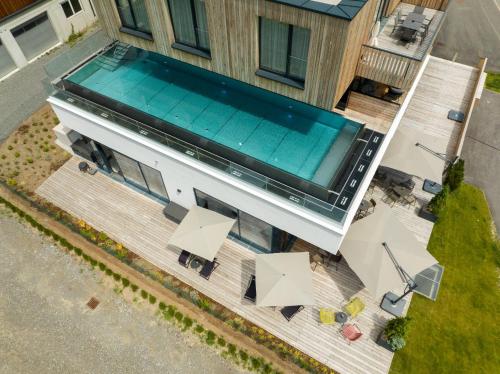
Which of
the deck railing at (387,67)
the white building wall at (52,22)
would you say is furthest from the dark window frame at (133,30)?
the white building wall at (52,22)

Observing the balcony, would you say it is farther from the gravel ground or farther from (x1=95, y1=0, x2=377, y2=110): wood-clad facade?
the gravel ground

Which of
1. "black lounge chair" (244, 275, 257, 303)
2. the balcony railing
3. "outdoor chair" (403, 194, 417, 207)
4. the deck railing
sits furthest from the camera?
"outdoor chair" (403, 194, 417, 207)

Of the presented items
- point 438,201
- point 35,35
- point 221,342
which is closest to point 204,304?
point 221,342

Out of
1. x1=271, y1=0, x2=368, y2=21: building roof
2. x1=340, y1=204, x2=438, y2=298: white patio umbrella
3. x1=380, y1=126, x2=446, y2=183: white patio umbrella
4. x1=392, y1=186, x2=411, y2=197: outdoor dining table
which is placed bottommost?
x1=392, y1=186, x2=411, y2=197: outdoor dining table

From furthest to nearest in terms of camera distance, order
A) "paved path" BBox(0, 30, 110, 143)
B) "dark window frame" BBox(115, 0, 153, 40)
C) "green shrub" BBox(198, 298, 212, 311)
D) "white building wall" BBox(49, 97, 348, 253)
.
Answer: "paved path" BBox(0, 30, 110, 143), "green shrub" BBox(198, 298, 212, 311), "dark window frame" BBox(115, 0, 153, 40), "white building wall" BBox(49, 97, 348, 253)

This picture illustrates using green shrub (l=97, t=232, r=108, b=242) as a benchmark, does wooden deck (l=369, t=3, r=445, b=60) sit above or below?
above

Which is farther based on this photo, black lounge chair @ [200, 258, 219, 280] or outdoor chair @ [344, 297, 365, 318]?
black lounge chair @ [200, 258, 219, 280]

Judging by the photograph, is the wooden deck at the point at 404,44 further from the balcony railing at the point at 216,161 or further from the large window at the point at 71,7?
the large window at the point at 71,7

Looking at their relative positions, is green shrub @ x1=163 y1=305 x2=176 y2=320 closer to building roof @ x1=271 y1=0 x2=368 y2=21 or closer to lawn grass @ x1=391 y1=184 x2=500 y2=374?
lawn grass @ x1=391 y1=184 x2=500 y2=374

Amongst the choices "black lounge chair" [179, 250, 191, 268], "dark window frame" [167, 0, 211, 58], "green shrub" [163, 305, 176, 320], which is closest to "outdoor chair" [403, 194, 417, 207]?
"black lounge chair" [179, 250, 191, 268]
